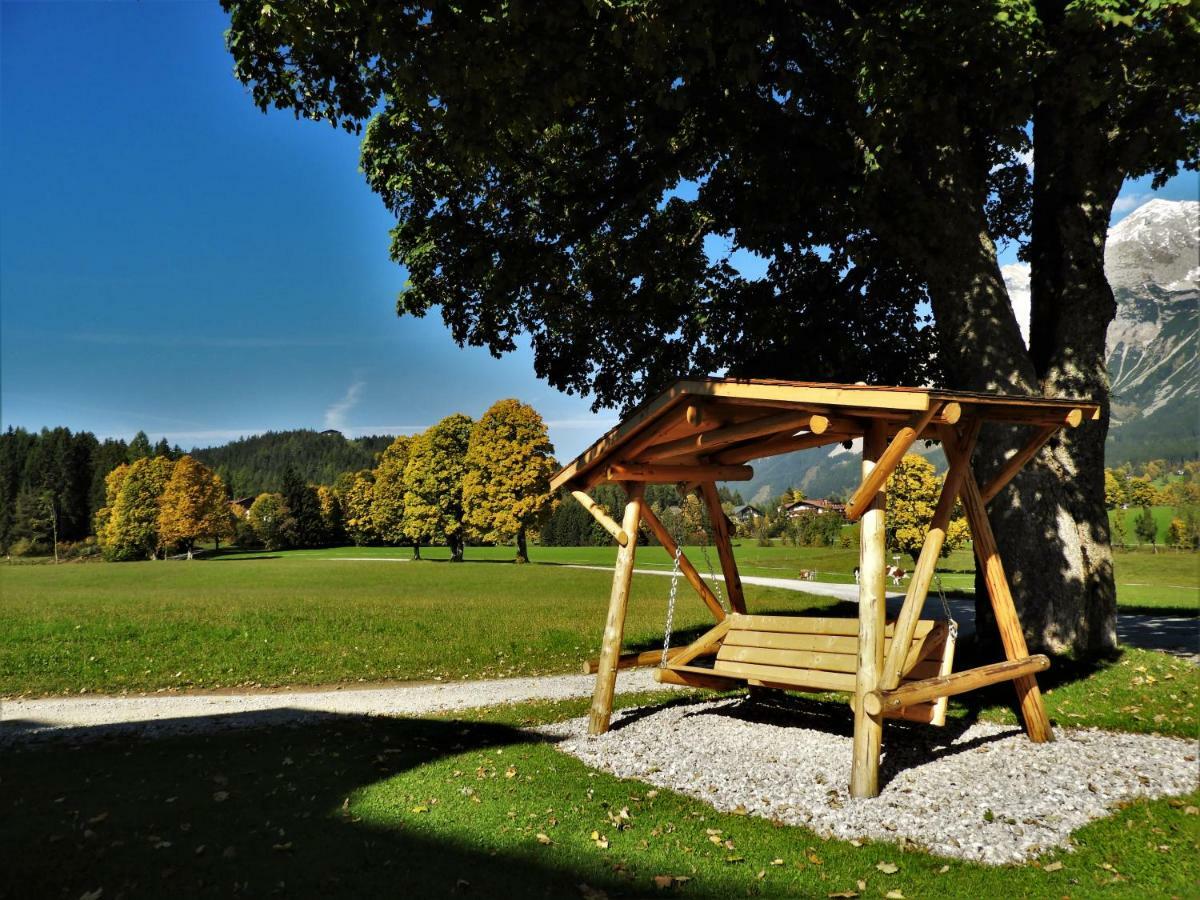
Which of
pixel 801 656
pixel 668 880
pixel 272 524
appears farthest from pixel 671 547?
pixel 272 524

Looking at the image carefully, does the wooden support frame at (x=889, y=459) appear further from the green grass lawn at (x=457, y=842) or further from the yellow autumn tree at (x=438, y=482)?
the yellow autumn tree at (x=438, y=482)

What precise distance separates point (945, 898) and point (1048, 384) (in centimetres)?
931

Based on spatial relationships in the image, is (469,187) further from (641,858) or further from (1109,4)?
(641,858)

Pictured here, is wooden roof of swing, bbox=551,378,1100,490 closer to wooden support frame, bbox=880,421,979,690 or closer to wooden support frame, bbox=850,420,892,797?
wooden support frame, bbox=850,420,892,797

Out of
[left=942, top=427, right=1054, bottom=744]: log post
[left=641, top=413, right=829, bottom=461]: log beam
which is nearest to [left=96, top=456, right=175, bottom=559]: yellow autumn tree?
[left=641, top=413, right=829, bottom=461]: log beam

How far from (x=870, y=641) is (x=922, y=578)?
991 mm

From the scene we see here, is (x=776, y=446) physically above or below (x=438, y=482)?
below

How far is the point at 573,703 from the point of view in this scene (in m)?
10.9

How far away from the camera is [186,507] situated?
65.4 meters

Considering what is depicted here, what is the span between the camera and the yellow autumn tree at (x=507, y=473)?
45969 millimetres

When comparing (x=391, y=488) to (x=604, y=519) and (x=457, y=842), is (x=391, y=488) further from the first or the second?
(x=457, y=842)

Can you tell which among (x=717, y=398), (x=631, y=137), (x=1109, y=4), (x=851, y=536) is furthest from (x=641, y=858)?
(x=851, y=536)

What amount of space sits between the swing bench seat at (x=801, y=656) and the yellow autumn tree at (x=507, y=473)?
3673 cm

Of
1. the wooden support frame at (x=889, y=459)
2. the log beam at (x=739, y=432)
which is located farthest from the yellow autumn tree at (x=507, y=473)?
the wooden support frame at (x=889, y=459)
